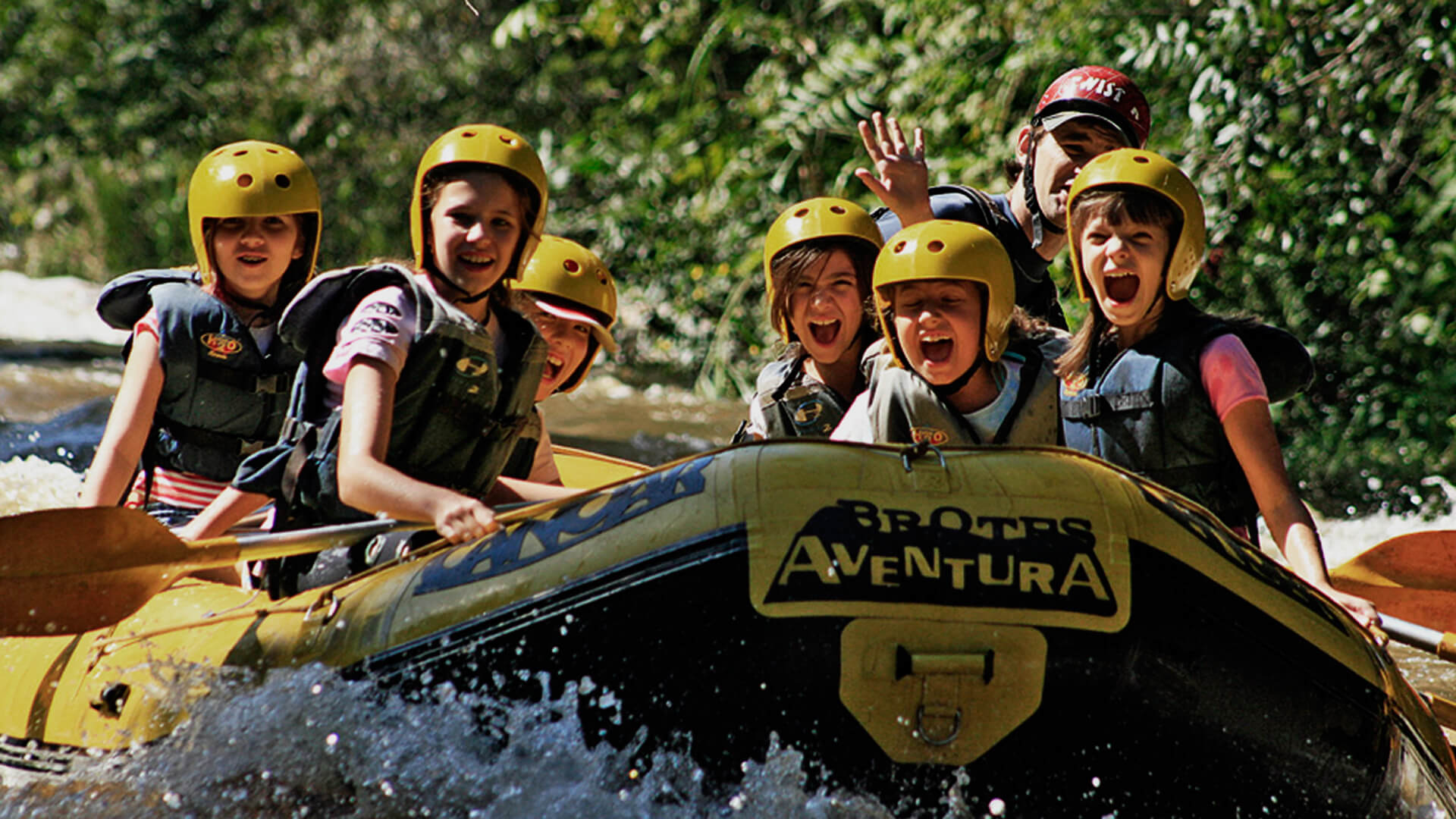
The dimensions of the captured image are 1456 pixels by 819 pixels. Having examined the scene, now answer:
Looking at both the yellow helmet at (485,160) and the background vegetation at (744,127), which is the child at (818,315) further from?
the background vegetation at (744,127)

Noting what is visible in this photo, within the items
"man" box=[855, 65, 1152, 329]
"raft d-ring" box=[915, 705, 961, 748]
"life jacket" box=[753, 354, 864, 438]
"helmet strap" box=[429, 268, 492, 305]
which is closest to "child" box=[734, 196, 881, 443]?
"life jacket" box=[753, 354, 864, 438]

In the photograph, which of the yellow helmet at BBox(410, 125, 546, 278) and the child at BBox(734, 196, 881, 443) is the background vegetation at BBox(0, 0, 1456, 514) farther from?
the yellow helmet at BBox(410, 125, 546, 278)

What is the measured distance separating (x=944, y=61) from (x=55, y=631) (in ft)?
19.6

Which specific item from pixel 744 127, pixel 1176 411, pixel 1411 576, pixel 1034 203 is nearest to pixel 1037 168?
pixel 1034 203

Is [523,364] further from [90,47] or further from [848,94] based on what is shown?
[90,47]

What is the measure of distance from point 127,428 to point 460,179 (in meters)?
1.08

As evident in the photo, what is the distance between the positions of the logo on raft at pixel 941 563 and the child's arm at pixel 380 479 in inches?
23.8

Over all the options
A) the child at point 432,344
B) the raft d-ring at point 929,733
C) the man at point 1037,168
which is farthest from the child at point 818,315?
the raft d-ring at point 929,733

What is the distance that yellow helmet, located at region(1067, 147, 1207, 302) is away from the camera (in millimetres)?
3055

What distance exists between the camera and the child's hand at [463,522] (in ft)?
8.32

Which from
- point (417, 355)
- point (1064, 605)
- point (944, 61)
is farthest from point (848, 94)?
point (1064, 605)

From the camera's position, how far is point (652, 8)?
992 centimetres

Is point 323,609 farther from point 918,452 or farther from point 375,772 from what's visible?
point 918,452

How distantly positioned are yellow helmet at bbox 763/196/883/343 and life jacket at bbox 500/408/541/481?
26.3 inches
